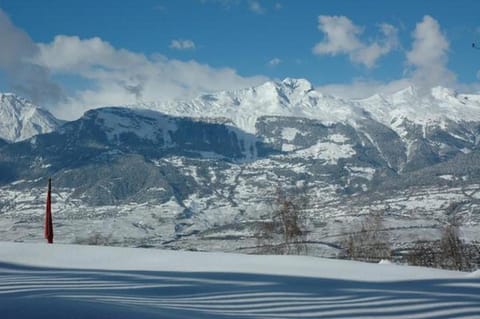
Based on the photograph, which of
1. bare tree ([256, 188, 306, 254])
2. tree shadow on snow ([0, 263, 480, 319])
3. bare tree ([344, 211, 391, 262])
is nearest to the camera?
tree shadow on snow ([0, 263, 480, 319])

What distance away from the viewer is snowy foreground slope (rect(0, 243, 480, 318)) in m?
7.46

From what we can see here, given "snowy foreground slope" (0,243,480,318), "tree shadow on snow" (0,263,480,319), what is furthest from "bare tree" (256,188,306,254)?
"tree shadow on snow" (0,263,480,319)

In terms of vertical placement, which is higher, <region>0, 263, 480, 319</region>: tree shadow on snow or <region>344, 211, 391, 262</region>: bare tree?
<region>344, 211, 391, 262</region>: bare tree

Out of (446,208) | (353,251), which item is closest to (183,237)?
(446,208)

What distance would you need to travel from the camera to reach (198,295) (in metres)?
9.19

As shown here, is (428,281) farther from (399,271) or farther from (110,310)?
(110,310)

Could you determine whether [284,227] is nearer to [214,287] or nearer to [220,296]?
[214,287]

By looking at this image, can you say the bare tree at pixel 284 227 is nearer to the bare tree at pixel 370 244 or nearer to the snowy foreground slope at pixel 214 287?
the bare tree at pixel 370 244

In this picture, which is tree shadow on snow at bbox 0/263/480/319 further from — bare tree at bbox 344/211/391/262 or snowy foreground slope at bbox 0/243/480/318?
bare tree at bbox 344/211/391/262

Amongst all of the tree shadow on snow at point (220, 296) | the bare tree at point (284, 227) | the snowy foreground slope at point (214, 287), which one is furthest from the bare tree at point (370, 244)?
the tree shadow on snow at point (220, 296)

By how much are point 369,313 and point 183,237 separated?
423 feet

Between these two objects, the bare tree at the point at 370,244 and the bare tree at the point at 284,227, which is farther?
the bare tree at the point at 370,244

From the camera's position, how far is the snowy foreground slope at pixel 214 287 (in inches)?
294

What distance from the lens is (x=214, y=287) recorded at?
9984 millimetres
